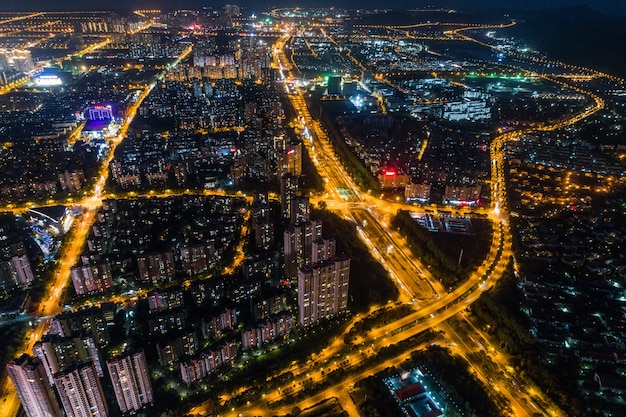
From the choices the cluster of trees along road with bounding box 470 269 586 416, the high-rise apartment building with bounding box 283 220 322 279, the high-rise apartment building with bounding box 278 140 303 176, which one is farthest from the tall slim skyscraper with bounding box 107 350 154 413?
the high-rise apartment building with bounding box 278 140 303 176

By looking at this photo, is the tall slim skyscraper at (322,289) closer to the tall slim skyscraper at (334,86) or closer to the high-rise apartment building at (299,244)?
the high-rise apartment building at (299,244)

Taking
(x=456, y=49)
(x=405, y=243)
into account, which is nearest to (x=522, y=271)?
(x=405, y=243)

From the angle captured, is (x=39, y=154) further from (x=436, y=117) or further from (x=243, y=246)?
(x=436, y=117)

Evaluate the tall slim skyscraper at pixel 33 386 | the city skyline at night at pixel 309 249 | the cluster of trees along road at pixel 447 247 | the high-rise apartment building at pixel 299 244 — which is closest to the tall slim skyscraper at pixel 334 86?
the city skyline at night at pixel 309 249

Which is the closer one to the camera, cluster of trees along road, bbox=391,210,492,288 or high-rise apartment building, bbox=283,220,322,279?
high-rise apartment building, bbox=283,220,322,279

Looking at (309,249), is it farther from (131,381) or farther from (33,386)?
(33,386)

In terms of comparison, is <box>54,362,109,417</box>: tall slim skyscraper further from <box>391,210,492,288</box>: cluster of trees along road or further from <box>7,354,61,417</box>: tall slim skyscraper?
<box>391,210,492,288</box>: cluster of trees along road
